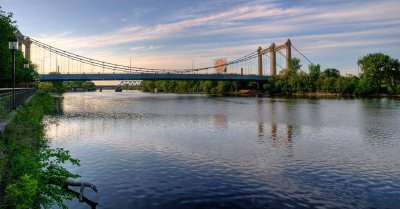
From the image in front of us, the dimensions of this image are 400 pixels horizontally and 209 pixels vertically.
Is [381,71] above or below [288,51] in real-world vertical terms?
below

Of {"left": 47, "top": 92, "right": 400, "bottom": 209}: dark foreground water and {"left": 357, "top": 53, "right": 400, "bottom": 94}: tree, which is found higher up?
{"left": 357, "top": 53, "right": 400, "bottom": 94}: tree

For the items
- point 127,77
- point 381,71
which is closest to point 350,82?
point 381,71

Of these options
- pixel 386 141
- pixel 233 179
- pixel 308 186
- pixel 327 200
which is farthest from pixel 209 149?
pixel 386 141

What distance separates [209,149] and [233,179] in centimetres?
889

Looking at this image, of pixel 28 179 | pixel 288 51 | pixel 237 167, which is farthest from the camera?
pixel 288 51

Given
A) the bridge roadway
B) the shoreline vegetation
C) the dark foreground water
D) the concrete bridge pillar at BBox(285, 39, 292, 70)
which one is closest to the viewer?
the dark foreground water

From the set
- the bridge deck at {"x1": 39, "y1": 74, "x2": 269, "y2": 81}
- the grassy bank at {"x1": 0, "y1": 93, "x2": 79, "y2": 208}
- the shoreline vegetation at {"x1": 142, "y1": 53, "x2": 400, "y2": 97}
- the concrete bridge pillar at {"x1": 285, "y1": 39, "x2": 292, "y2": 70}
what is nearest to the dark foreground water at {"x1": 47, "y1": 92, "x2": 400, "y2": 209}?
the grassy bank at {"x1": 0, "y1": 93, "x2": 79, "y2": 208}

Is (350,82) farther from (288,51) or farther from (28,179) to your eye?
(28,179)

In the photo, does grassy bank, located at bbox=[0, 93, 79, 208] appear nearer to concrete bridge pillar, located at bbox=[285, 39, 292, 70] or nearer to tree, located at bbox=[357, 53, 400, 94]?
tree, located at bbox=[357, 53, 400, 94]

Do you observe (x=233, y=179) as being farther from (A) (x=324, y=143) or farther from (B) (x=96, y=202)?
(A) (x=324, y=143)

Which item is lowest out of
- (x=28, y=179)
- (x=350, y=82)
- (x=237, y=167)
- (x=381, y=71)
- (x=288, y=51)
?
(x=237, y=167)

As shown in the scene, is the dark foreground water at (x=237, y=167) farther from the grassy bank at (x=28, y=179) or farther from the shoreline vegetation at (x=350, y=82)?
the shoreline vegetation at (x=350, y=82)

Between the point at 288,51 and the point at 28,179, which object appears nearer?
the point at 28,179

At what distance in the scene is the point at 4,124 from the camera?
23.4 metres
